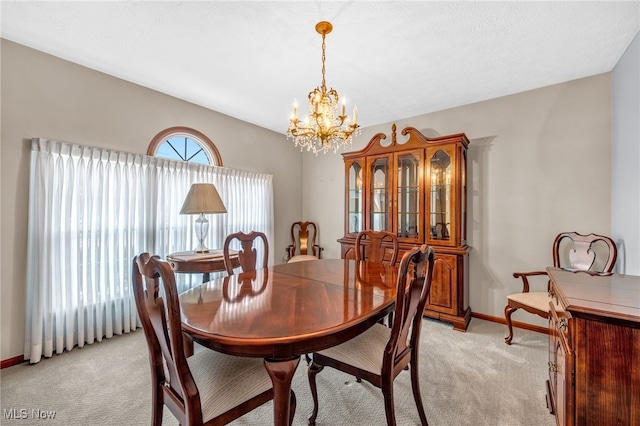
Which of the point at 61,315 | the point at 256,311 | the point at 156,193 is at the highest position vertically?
the point at 156,193

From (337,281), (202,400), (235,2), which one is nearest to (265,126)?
(235,2)

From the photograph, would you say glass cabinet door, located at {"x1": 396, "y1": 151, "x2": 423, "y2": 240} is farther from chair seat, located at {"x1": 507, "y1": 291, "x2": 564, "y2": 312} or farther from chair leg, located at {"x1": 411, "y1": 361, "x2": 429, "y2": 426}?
chair leg, located at {"x1": 411, "y1": 361, "x2": 429, "y2": 426}

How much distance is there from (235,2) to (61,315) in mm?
2817

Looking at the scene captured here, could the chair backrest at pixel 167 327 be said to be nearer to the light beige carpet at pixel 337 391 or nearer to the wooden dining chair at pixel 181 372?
the wooden dining chair at pixel 181 372

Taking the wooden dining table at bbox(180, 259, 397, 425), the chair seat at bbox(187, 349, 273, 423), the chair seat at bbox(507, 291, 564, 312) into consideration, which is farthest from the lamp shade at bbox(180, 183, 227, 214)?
the chair seat at bbox(507, 291, 564, 312)

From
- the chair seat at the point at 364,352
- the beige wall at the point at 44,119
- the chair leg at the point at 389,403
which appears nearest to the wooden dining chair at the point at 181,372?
the chair seat at the point at 364,352

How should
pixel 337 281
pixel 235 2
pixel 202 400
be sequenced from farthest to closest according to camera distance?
pixel 337 281 < pixel 235 2 < pixel 202 400

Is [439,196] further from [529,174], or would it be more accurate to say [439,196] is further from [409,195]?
[529,174]

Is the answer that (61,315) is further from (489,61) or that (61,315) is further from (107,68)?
(489,61)

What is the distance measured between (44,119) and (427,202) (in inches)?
146

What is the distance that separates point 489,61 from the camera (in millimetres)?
2379

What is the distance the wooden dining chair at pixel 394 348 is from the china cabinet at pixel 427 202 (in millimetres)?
1613

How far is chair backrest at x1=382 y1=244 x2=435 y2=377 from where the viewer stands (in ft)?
4.14

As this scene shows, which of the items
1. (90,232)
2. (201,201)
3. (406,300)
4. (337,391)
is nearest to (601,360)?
(406,300)
